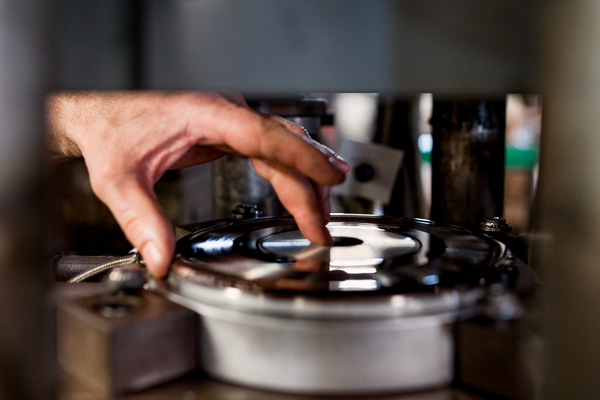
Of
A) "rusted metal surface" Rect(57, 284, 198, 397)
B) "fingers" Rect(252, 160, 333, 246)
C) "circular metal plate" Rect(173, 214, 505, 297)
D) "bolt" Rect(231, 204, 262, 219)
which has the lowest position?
"rusted metal surface" Rect(57, 284, 198, 397)

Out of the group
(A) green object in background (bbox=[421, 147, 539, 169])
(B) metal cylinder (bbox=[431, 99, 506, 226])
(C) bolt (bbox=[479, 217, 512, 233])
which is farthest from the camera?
(A) green object in background (bbox=[421, 147, 539, 169])

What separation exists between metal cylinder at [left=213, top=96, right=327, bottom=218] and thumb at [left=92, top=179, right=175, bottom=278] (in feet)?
1.36

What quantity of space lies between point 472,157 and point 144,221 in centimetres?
62

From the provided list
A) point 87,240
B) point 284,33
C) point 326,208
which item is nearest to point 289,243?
point 326,208

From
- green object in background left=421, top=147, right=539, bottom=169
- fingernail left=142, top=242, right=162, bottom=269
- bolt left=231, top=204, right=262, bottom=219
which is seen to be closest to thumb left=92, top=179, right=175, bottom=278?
fingernail left=142, top=242, right=162, bottom=269

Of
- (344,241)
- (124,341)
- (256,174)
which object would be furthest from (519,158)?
(124,341)

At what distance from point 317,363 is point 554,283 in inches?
7.3

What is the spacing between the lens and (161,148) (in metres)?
0.72

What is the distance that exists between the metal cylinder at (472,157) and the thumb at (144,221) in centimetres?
58

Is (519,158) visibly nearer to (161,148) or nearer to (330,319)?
(161,148)

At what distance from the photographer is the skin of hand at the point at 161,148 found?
0.63 m

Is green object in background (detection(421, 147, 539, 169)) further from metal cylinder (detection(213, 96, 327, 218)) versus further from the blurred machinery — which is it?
the blurred machinery

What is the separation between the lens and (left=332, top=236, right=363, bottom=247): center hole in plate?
72cm

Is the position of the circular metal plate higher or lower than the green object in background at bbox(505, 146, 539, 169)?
lower
